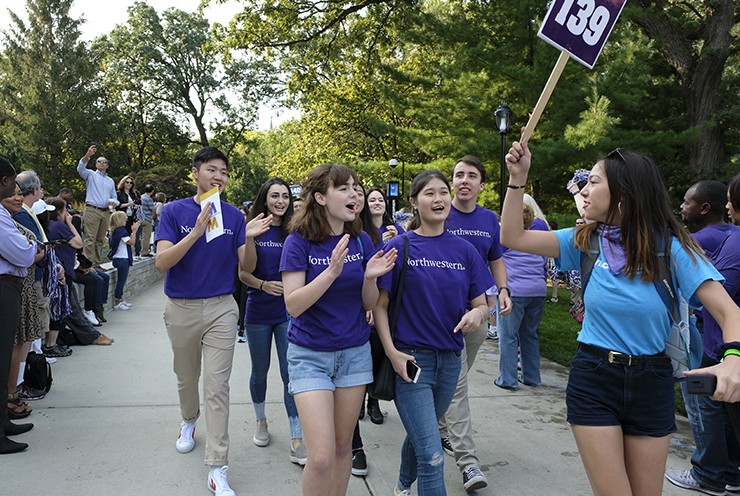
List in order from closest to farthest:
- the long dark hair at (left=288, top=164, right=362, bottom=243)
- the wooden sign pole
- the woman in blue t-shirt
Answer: the woman in blue t-shirt → the wooden sign pole → the long dark hair at (left=288, top=164, right=362, bottom=243)

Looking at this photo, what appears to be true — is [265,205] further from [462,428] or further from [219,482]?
[462,428]

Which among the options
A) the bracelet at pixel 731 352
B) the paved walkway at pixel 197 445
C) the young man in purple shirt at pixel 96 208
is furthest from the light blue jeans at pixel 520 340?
the young man in purple shirt at pixel 96 208

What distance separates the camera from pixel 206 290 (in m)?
3.69

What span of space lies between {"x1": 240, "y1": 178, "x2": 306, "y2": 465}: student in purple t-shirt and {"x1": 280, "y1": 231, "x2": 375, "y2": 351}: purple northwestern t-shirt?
1114 mm

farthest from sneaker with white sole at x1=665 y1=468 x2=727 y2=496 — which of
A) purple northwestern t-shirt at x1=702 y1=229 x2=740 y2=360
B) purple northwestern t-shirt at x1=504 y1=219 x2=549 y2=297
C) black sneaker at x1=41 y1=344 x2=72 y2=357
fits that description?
black sneaker at x1=41 y1=344 x2=72 y2=357

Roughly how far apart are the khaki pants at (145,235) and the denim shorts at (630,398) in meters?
14.3

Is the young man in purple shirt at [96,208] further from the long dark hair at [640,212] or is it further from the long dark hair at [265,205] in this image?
the long dark hair at [640,212]

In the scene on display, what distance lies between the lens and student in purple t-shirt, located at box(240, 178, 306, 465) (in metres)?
4.12

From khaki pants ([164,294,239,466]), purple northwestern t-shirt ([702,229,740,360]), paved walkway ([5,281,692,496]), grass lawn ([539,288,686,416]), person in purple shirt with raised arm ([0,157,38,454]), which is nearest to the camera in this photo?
purple northwestern t-shirt ([702,229,740,360])

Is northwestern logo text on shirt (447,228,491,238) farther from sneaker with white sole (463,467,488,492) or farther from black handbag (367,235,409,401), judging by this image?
sneaker with white sole (463,467,488,492)

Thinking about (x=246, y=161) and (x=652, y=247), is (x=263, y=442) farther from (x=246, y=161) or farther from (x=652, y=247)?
(x=246, y=161)

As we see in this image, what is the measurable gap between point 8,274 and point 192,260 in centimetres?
145

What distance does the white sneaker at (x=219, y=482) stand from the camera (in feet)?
11.0

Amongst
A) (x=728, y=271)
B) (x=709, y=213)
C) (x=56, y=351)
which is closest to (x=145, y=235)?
(x=56, y=351)
